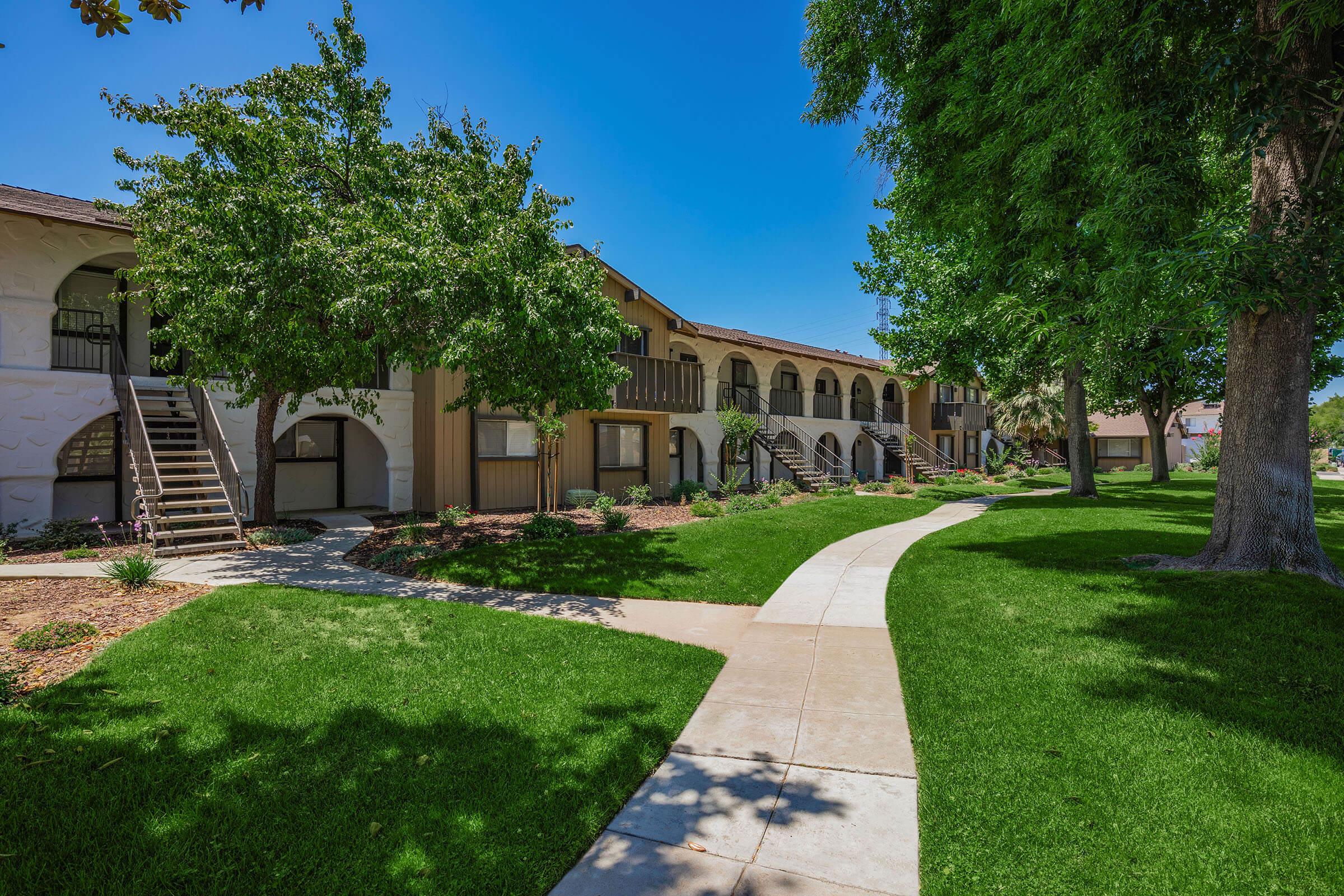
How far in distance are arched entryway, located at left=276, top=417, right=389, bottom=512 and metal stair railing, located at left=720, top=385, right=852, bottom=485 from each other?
12.4m

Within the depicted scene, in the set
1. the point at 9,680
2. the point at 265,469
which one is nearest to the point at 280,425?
the point at 265,469

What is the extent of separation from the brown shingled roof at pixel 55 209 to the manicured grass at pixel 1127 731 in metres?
14.6

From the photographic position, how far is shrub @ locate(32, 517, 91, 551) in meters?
10.6

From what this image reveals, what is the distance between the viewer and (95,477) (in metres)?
13.3

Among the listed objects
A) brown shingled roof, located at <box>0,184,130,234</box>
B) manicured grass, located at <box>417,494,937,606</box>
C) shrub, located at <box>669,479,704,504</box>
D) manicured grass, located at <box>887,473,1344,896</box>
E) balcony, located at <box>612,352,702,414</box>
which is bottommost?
manicured grass, located at <box>887,473,1344,896</box>

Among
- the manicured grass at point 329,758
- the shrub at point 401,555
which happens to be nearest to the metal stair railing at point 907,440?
the shrub at point 401,555

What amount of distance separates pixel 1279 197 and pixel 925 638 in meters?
6.28

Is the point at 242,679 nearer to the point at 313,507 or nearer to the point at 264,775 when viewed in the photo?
the point at 264,775

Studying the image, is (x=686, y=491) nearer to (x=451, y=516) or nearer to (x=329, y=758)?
(x=451, y=516)

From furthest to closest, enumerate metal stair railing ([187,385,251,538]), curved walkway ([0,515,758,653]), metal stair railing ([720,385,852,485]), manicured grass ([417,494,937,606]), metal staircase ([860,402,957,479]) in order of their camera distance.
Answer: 1. metal staircase ([860,402,957,479])
2. metal stair railing ([720,385,852,485])
3. metal stair railing ([187,385,251,538])
4. manicured grass ([417,494,937,606])
5. curved walkway ([0,515,758,653])

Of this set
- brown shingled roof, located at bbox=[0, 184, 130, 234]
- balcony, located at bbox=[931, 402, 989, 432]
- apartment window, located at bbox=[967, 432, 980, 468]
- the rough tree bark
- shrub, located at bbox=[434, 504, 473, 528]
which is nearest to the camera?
the rough tree bark

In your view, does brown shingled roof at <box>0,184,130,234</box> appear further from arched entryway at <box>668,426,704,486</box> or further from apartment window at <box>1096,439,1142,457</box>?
apartment window at <box>1096,439,1142,457</box>

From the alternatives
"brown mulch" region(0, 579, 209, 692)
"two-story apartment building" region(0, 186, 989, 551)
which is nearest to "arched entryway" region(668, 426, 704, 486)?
"two-story apartment building" region(0, 186, 989, 551)

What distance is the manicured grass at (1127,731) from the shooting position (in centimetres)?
293
